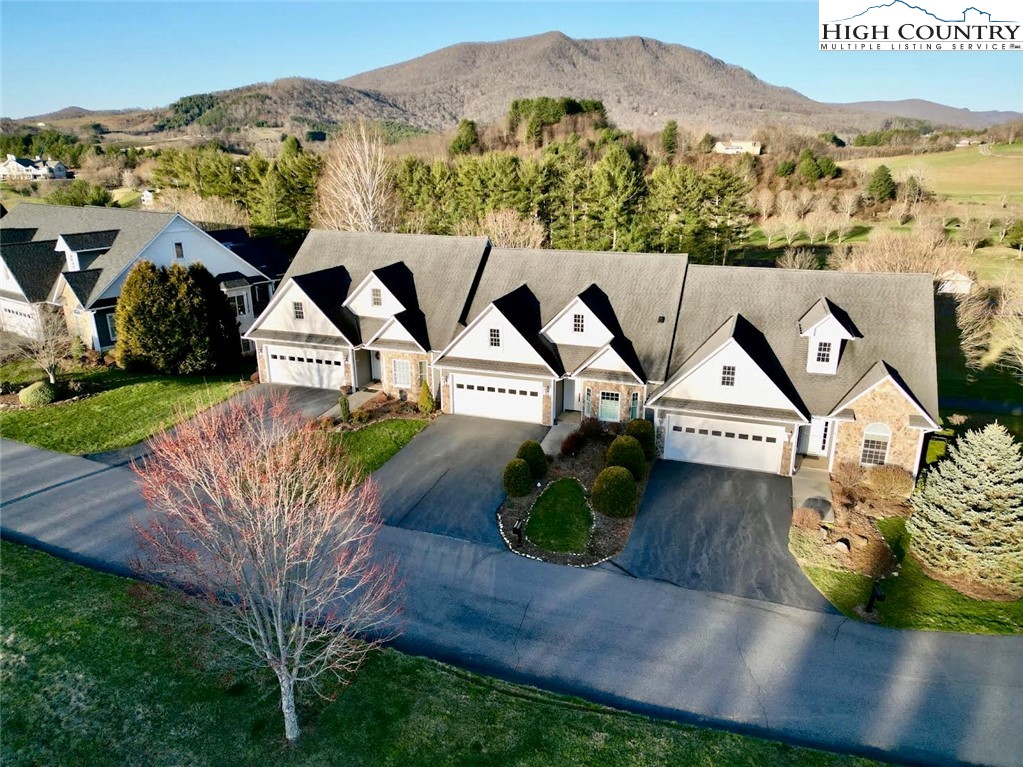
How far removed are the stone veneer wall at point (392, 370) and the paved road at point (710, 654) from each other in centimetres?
1079

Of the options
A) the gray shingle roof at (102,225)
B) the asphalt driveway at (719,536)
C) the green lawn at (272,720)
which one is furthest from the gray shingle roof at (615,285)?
the gray shingle roof at (102,225)

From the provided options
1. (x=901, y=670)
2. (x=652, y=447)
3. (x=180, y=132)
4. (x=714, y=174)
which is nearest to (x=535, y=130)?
(x=714, y=174)

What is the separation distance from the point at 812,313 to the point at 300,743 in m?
21.5

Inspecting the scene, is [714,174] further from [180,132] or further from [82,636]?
[180,132]

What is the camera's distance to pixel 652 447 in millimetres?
24312

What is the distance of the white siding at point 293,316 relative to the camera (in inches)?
1182

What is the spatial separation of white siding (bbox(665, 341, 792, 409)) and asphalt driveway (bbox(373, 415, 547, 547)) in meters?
6.31

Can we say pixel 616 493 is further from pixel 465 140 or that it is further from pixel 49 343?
pixel 465 140

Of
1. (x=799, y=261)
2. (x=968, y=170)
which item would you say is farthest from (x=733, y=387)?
(x=968, y=170)

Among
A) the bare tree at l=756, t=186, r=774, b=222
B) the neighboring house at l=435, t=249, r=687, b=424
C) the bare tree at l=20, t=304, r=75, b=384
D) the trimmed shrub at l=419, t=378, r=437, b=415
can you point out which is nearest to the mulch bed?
the neighboring house at l=435, t=249, r=687, b=424

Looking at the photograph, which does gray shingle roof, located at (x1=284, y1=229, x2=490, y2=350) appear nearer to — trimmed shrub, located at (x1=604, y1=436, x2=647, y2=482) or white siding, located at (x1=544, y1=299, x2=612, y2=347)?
white siding, located at (x1=544, y1=299, x2=612, y2=347)

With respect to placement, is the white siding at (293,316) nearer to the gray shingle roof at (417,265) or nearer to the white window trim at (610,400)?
the gray shingle roof at (417,265)

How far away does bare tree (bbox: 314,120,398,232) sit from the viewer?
169 ft

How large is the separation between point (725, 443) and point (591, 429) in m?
4.95
